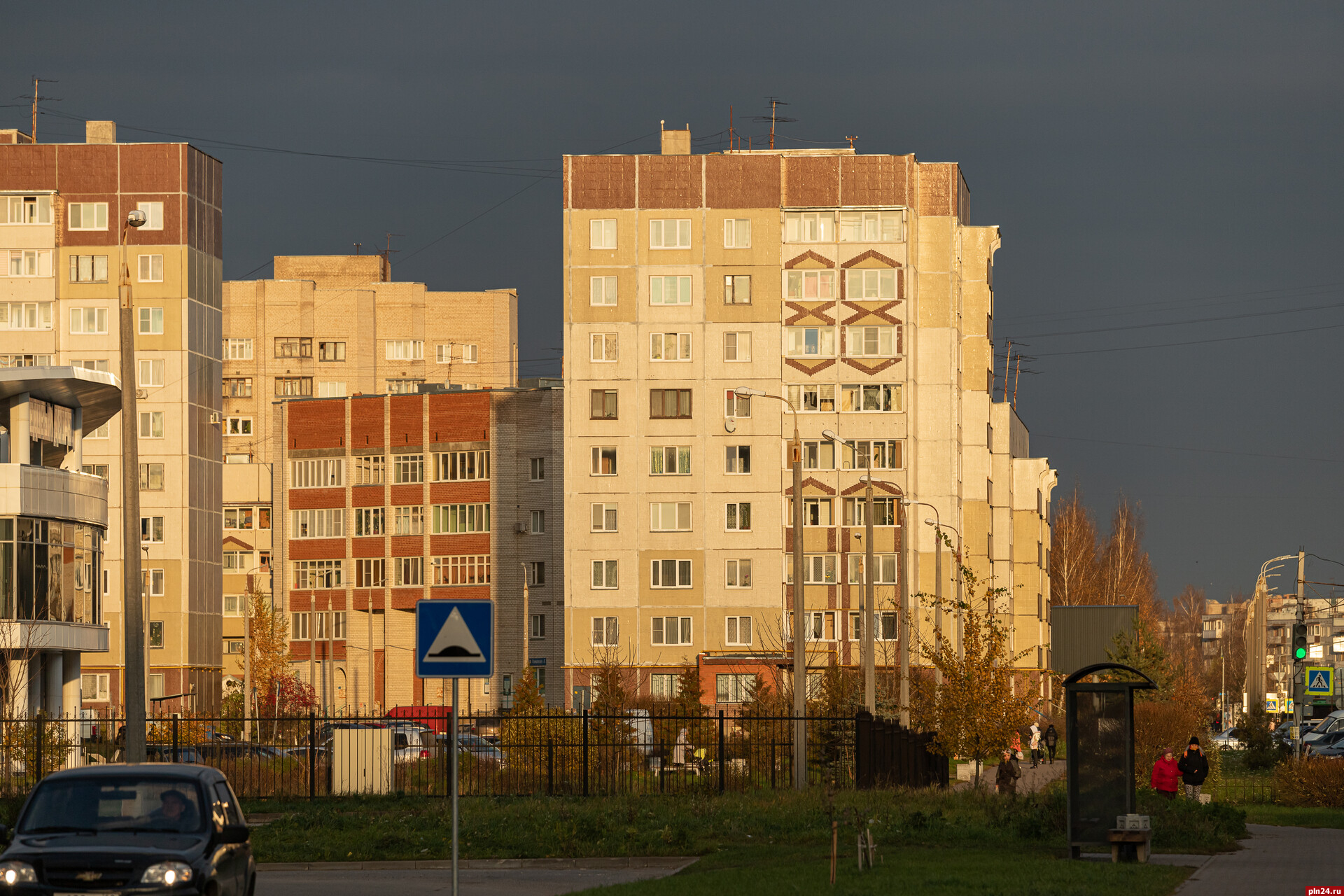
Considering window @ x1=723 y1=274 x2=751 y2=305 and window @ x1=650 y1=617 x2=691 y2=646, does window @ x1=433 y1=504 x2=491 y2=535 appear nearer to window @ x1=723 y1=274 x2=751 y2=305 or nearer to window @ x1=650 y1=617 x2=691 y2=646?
window @ x1=650 y1=617 x2=691 y2=646

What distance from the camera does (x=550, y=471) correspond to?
106375mm

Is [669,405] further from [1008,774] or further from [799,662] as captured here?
[1008,774]

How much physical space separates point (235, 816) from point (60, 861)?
1972 mm

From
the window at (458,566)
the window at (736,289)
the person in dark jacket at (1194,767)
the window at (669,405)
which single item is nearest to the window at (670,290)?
the window at (736,289)

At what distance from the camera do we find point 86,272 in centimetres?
9575

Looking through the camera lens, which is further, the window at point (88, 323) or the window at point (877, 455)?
the window at point (88, 323)

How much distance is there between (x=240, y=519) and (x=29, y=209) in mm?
30499

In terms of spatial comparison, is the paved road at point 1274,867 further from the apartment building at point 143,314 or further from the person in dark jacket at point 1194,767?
the apartment building at point 143,314

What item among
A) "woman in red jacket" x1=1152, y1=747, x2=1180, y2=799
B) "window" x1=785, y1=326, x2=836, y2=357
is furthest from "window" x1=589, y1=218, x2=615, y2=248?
"woman in red jacket" x1=1152, y1=747, x2=1180, y2=799

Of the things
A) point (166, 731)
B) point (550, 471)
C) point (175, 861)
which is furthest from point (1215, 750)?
point (550, 471)

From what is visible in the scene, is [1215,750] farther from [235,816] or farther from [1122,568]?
[1122,568]

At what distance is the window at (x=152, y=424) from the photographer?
315ft

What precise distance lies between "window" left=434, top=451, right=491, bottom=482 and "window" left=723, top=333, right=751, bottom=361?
67.8 ft

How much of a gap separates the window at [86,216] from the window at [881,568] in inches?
1765
